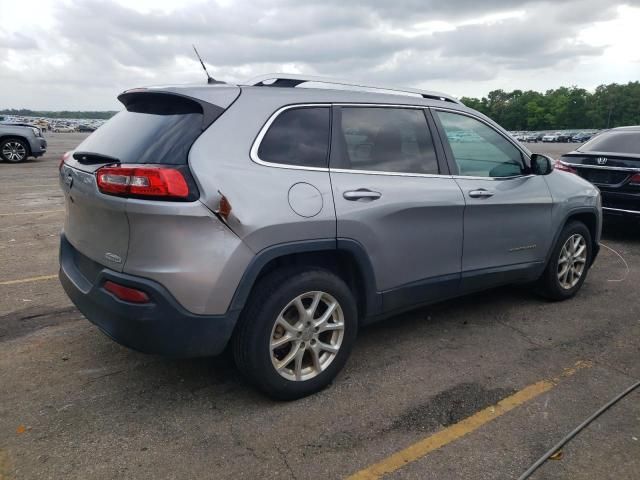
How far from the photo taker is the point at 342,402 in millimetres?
3166

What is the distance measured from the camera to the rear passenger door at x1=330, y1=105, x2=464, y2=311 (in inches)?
129

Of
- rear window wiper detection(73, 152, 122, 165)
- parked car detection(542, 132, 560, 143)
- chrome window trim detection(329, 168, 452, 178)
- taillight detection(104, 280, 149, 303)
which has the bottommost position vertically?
parked car detection(542, 132, 560, 143)

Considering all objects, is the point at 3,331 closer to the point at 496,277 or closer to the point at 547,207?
the point at 496,277

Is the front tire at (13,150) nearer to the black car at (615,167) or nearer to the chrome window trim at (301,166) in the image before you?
the black car at (615,167)

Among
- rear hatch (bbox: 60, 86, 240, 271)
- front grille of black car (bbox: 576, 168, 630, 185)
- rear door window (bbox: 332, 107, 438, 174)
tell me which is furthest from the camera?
front grille of black car (bbox: 576, 168, 630, 185)

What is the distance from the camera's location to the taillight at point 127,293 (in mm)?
2719

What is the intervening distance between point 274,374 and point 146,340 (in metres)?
0.71

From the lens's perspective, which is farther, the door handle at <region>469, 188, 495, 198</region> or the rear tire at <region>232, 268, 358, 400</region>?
the door handle at <region>469, 188, 495, 198</region>

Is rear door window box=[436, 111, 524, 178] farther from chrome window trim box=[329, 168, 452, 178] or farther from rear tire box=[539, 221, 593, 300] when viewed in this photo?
rear tire box=[539, 221, 593, 300]

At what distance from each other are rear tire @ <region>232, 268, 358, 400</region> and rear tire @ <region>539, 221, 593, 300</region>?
7.66 feet

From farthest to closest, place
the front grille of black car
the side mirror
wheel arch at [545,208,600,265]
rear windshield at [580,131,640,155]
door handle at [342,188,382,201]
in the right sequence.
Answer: rear windshield at [580,131,640,155] < the front grille of black car < wheel arch at [545,208,600,265] < the side mirror < door handle at [342,188,382,201]

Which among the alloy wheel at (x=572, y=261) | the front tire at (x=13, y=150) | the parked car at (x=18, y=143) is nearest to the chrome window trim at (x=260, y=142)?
the alloy wheel at (x=572, y=261)

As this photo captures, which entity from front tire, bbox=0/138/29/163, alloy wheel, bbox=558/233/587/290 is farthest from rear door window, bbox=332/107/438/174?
front tire, bbox=0/138/29/163

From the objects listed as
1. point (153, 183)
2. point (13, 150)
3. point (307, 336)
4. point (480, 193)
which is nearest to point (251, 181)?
point (153, 183)
